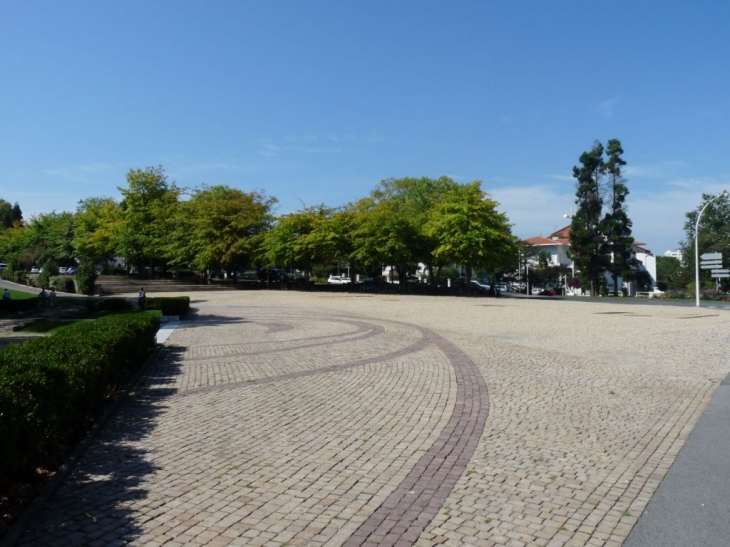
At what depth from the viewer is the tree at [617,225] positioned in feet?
189

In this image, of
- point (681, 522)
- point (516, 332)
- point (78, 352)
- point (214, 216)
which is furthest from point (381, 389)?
point (214, 216)

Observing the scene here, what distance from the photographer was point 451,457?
6109 millimetres

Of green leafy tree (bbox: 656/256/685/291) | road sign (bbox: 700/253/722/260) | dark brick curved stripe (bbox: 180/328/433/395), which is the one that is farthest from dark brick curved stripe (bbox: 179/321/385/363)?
green leafy tree (bbox: 656/256/685/291)

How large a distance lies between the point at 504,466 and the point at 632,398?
4.35 metres

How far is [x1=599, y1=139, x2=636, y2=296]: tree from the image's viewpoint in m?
57.6

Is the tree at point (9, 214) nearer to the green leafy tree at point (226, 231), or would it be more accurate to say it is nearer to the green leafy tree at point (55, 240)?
the green leafy tree at point (55, 240)

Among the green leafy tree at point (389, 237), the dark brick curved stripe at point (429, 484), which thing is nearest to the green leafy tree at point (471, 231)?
the green leafy tree at point (389, 237)

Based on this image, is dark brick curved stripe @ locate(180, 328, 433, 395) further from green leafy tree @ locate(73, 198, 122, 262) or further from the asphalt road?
green leafy tree @ locate(73, 198, 122, 262)

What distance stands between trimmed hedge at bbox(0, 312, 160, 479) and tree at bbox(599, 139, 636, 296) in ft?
182

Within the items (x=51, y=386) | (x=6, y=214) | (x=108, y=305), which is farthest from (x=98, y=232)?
(x=6, y=214)

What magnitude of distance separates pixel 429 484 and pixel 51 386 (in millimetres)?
3653

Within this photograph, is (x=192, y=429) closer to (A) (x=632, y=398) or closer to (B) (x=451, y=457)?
(B) (x=451, y=457)

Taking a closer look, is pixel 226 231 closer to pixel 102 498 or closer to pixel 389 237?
pixel 389 237

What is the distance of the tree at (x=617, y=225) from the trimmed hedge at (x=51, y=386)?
55472 millimetres
